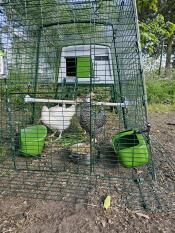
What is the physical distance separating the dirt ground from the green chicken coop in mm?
491

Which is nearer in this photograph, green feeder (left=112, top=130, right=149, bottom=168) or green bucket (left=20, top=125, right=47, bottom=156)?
green feeder (left=112, top=130, right=149, bottom=168)

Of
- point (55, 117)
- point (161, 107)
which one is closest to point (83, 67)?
point (55, 117)

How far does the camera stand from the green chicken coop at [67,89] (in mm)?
2215

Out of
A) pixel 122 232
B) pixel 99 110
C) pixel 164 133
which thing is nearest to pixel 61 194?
pixel 122 232

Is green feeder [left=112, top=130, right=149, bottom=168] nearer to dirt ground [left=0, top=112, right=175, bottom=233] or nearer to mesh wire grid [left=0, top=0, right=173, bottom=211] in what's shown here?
mesh wire grid [left=0, top=0, right=173, bottom=211]

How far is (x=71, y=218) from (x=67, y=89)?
2398 millimetres

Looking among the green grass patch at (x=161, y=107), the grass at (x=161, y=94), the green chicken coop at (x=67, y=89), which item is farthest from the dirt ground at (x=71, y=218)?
the grass at (x=161, y=94)

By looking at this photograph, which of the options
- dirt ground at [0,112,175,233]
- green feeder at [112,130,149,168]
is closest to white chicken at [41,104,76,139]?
green feeder at [112,130,149,168]

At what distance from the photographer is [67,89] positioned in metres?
3.85

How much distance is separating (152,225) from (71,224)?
479mm

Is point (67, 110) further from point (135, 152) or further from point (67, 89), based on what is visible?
point (135, 152)

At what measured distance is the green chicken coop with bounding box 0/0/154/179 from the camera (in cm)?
221

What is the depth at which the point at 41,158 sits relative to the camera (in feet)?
8.38

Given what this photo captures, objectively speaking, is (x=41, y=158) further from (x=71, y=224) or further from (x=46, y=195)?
(x=71, y=224)
